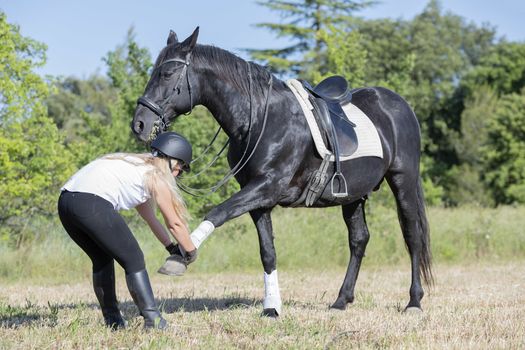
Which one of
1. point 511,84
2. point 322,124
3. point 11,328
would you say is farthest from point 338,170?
point 511,84

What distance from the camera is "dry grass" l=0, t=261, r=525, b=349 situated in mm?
5164


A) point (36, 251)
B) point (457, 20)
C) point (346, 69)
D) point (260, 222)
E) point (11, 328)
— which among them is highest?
point (457, 20)

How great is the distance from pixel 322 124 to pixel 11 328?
136 inches

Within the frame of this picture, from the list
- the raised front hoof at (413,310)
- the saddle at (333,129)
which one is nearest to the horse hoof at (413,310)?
the raised front hoof at (413,310)

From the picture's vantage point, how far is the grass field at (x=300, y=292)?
5348 mm

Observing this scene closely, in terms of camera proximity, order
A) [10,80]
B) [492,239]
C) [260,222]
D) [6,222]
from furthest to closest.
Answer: [492,239]
[6,222]
[10,80]
[260,222]

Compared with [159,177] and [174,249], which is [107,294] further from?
[159,177]

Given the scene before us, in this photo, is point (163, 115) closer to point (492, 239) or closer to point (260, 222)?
point (260, 222)

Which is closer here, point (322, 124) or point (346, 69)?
point (322, 124)

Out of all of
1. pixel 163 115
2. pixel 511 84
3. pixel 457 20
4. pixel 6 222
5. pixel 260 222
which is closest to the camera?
pixel 163 115

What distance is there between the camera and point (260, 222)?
6906mm

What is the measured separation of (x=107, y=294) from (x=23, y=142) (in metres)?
8.03

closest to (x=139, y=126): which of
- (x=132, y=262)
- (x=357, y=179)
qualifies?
(x=132, y=262)

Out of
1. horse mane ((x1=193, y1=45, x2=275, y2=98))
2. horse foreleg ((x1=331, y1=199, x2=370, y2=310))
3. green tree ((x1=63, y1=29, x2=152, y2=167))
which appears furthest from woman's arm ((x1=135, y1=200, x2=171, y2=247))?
green tree ((x1=63, y1=29, x2=152, y2=167))
